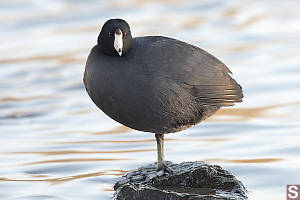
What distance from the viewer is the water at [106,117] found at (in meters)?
6.16

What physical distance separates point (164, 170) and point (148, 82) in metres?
0.68

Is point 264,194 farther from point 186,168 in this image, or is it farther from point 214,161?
point 214,161

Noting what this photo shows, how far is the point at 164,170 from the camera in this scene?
5617 millimetres

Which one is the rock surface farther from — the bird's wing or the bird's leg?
the bird's wing

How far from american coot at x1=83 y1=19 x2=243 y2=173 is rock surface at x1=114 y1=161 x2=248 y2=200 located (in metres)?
0.14

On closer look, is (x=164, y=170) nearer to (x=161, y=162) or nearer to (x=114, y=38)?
(x=161, y=162)

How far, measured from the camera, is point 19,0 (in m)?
14.7

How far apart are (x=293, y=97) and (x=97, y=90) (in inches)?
145

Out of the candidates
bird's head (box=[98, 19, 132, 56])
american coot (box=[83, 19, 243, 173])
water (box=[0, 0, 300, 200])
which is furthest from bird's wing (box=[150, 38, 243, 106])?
water (box=[0, 0, 300, 200])

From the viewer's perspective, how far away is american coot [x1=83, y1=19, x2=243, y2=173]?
17.1 feet

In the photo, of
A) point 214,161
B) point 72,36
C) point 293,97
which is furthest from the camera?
point 72,36

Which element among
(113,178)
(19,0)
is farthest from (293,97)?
(19,0)

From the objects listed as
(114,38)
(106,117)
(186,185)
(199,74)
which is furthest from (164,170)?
(106,117)

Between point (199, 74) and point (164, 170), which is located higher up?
point (199, 74)
